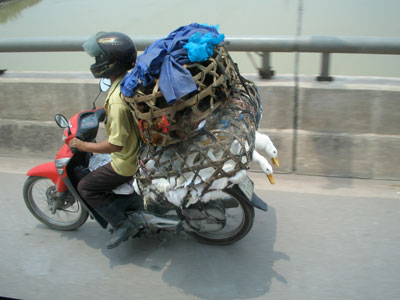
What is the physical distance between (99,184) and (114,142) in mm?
530

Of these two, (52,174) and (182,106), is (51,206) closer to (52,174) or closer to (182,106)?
(52,174)

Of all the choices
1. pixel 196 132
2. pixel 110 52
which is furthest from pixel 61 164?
pixel 196 132

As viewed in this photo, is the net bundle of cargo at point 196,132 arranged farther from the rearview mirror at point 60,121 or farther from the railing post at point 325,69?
the railing post at point 325,69

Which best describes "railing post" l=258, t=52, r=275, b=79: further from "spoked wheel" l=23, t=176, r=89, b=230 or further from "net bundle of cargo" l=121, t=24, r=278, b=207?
"spoked wheel" l=23, t=176, r=89, b=230

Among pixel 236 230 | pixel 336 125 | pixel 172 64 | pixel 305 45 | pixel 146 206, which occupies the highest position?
pixel 172 64

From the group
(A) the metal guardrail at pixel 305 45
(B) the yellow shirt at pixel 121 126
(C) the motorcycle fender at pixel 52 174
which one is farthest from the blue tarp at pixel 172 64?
(A) the metal guardrail at pixel 305 45

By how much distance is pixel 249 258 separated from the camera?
3176 millimetres

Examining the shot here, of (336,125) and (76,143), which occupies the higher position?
(76,143)

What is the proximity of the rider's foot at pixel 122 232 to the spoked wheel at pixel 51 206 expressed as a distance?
0.50 meters

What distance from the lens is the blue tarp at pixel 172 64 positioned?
2.22 meters

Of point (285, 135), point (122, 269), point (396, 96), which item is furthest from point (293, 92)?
point (122, 269)

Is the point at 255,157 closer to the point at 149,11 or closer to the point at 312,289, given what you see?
the point at 312,289

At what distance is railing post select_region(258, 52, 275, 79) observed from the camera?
421 cm

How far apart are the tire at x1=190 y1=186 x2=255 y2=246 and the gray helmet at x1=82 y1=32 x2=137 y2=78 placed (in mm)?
1206
